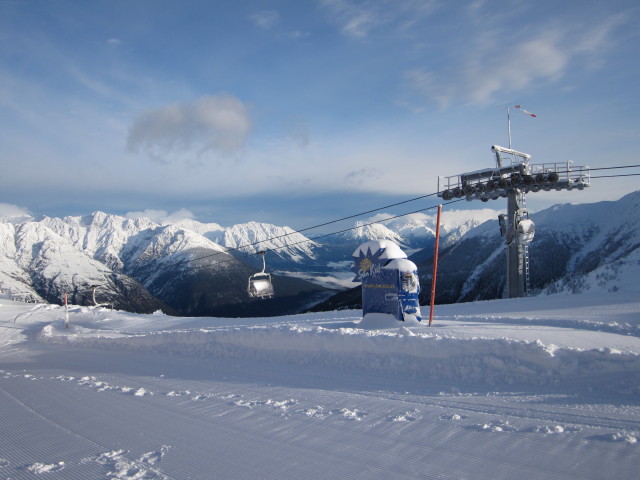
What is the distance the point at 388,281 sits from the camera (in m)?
13.7

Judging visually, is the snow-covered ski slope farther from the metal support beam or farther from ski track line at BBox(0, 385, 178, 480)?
the metal support beam

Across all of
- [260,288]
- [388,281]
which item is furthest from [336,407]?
[260,288]

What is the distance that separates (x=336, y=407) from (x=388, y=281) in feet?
24.2

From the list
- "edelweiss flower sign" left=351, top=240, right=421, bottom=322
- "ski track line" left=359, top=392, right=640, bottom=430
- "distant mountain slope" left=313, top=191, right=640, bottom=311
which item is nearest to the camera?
"ski track line" left=359, top=392, right=640, bottom=430

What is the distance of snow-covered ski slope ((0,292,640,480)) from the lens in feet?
15.8

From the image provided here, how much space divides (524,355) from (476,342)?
3.10 feet

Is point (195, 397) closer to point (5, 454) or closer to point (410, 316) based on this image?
point (5, 454)

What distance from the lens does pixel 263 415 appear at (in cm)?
650

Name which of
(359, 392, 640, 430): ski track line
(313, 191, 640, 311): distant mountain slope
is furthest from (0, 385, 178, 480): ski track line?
(313, 191, 640, 311): distant mountain slope

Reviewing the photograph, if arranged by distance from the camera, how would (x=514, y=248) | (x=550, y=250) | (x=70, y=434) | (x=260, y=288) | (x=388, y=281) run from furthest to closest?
(x=550, y=250) → (x=514, y=248) → (x=260, y=288) → (x=388, y=281) → (x=70, y=434)

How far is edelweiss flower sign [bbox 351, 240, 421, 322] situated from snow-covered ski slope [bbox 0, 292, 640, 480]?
75.5 inches

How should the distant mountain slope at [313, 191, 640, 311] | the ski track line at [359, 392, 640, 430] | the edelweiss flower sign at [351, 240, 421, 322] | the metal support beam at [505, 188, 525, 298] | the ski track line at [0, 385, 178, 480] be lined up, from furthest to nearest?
the distant mountain slope at [313, 191, 640, 311] → the metal support beam at [505, 188, 525, 298] → the edelweiss flower sign at [351, 240, 421, 322] → the ski track line at [359, 392, 640, 430] → the ski track line at [0, 385, 178, 480]

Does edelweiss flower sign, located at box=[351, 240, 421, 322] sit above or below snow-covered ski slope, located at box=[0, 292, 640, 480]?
above

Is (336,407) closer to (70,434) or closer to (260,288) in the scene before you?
(70,434)
